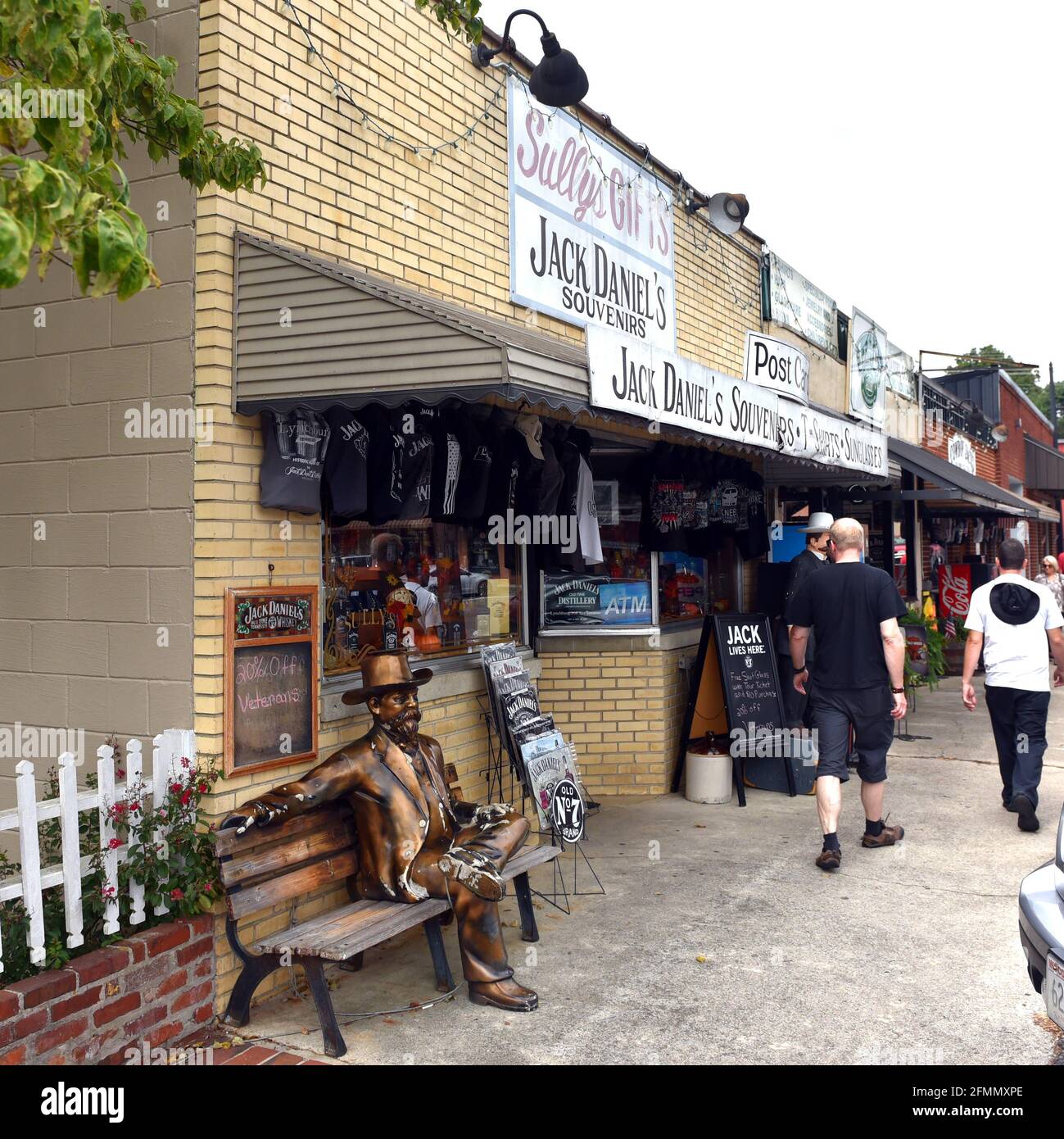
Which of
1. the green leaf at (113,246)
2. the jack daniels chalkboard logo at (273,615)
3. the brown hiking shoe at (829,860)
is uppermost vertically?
the green leaf at (113,246)

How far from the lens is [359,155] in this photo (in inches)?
214

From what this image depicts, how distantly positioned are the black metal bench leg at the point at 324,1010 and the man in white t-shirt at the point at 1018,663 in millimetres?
4809

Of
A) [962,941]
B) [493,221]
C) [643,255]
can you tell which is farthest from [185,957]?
[643,255]

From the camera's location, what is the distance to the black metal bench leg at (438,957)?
4.63m

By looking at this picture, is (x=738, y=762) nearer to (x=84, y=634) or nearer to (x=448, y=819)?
(x=448, y=819)

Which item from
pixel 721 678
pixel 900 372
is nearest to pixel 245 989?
pixel 721 678

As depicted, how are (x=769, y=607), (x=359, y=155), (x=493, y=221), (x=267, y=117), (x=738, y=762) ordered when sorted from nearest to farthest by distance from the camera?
(x=267, y=117) → (x=359, y=155) → (x=493, y=221) → (x=738, y=762) → (x=769, y=607)

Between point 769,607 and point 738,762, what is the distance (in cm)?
175

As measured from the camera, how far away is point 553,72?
639 cm

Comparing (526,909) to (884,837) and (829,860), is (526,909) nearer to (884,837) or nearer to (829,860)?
(829,860)

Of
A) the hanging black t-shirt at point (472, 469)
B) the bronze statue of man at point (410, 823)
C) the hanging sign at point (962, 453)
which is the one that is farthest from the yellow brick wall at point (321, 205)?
the hanging sign at point (962, 453)

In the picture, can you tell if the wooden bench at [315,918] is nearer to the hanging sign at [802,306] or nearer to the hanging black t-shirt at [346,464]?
the hanging black t-shirt at [346,464]

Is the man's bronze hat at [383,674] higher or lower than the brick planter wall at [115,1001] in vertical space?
higher

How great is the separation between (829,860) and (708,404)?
270 cm
